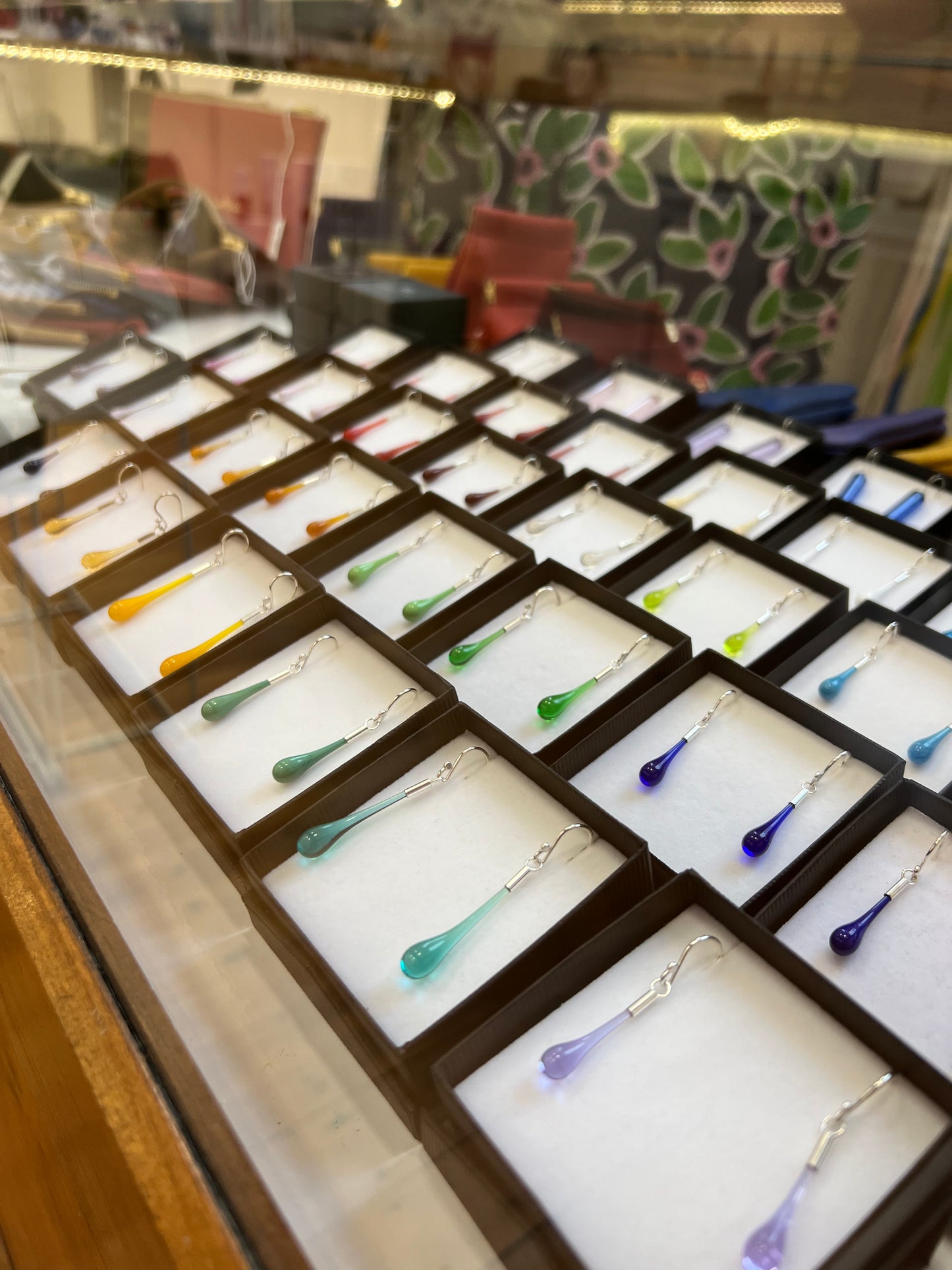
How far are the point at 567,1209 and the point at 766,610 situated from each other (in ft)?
1.61

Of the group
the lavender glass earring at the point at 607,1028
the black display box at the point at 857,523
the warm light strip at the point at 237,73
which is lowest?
the lavender glass earring at the point at 607,1028

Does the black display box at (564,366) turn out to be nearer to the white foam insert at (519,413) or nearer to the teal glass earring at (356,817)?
the white foam insert at (519,413)

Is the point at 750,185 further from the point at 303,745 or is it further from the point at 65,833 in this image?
the point at 65,833

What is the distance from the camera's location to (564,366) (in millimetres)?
1195

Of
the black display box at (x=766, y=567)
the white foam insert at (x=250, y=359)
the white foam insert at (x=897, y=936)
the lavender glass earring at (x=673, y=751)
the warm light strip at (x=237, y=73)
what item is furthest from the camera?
the warm light strip at (x=237, y=73)

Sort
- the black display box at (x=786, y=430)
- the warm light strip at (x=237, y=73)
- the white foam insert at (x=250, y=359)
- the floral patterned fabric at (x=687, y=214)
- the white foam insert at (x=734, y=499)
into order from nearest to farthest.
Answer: the white foam insert at (x=734, y=499) → the black display box at (x=786, y=430) → the white foam insert at (x=250, y=359) → the warm light strip at (x=237, y=73) → the floral patterned fabric at (x=687, y=214)

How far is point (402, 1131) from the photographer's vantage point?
1.61 ft

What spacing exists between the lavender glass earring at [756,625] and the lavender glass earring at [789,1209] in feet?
1.20

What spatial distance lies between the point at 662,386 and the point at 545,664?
56 centimetres

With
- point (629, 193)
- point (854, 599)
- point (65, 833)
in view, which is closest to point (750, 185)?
point (629, 193)

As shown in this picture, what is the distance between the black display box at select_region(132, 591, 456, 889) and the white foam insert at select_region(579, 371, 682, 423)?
52 cm

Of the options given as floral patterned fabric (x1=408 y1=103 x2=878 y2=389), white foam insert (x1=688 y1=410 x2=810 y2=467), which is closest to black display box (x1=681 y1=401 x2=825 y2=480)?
white foam insert (x1=688 y1=410 x2=810 y2=467)

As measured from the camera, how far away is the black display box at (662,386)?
3.61 feet

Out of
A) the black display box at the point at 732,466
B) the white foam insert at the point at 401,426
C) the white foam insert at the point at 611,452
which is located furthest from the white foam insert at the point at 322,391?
the black display box at the point at 732,466
